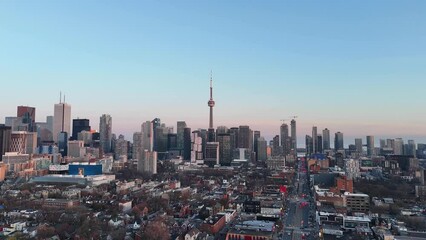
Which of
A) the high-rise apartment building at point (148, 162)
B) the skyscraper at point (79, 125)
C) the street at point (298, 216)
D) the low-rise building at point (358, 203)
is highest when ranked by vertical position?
the skyscraper at point (79, 125)

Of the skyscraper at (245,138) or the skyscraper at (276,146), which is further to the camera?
the skyscraper at (245,138)

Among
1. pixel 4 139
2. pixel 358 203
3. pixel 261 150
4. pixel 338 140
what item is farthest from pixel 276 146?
pixel 358 203

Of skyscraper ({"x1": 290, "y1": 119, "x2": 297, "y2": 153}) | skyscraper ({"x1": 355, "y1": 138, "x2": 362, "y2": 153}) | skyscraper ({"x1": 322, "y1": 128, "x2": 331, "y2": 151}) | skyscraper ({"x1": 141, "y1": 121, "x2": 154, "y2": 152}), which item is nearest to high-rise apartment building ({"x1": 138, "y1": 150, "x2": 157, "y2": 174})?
skyscraper ({"x1": 141, "y1": 121, "x2": 154, "y2": 152})

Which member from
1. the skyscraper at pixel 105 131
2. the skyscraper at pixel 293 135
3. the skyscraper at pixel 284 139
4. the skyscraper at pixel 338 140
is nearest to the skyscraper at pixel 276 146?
the skyscraper at pixel 284 139

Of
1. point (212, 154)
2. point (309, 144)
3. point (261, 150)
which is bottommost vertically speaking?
point (212, 154)

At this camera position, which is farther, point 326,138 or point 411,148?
point 326,138

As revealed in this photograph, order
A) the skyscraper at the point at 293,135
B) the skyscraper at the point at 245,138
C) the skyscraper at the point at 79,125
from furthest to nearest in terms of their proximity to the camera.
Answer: the skyscraper at the point at 79,125, the skyscraper at the point at 293,135, the skyscraper at the point at 245,138

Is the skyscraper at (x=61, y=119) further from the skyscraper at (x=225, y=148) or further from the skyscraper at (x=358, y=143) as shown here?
the skyscraper at (x=358, y=143)

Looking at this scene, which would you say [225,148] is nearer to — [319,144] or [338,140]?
[319,144]
